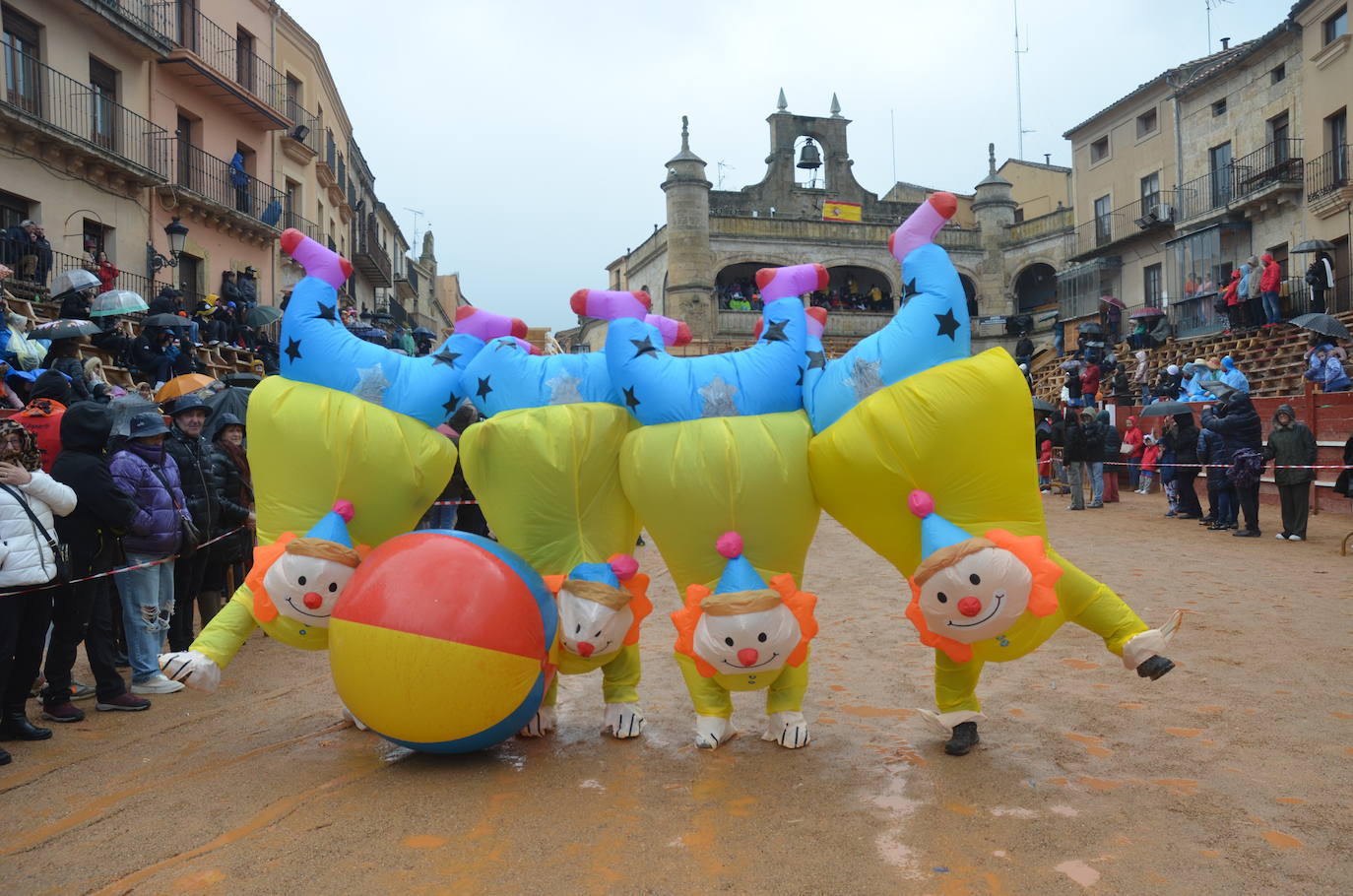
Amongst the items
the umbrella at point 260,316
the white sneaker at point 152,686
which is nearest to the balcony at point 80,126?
the umbrella at point 260,316

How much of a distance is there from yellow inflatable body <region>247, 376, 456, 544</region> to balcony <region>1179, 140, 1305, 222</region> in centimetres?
2749

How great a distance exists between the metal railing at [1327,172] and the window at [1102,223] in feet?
33.4

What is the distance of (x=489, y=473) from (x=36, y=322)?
10.4 metres

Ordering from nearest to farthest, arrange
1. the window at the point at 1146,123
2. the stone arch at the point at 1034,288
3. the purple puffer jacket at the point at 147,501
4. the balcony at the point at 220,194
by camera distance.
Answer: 1. the purple puffer jacket at the point at 147,501
2. the balcony at the point at 220,194
3. the window at the point at 1146,123
4. the stone arch at the point at 1034,288

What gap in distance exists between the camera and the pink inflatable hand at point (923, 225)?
5.05 m

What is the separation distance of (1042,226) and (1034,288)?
3678 mm

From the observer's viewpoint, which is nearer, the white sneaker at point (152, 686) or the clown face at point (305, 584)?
the clown face at point (305, 584)

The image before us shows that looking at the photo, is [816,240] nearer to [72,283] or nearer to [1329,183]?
[1329,183]

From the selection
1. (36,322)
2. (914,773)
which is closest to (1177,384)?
(914,773)

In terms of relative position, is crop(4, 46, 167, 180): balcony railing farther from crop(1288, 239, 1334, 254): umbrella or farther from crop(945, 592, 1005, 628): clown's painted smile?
crop(1288, 239, 1334, 254): umbrella

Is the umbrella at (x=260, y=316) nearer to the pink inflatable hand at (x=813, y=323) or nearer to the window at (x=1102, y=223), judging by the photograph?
the pink inflatable hand at (x=813, y=323)

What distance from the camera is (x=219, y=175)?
23.4 metres

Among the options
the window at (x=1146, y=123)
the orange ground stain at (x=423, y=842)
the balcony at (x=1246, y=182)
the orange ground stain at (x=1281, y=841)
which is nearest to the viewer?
the orange ground stain at (x=1281, y=841)

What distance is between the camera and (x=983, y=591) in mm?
4586
